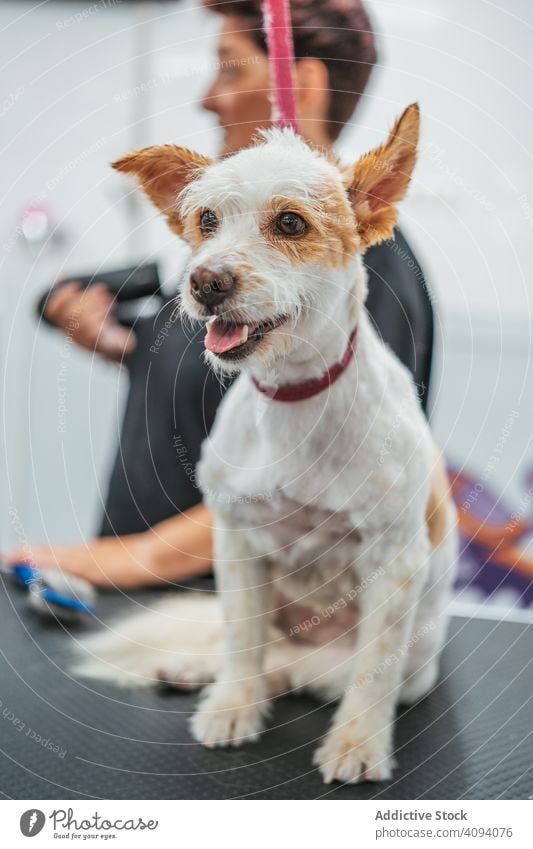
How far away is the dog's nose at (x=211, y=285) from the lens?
1.91 ft

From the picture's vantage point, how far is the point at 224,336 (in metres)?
0.63

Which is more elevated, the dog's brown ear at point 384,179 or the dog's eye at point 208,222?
the dog's brown ear at point 384,179

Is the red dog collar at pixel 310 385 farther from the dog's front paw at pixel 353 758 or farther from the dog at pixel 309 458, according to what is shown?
the dog's front paw at pixel 353 758

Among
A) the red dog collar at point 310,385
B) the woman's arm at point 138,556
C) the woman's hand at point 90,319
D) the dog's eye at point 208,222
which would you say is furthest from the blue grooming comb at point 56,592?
the dog's eye at point 208,222

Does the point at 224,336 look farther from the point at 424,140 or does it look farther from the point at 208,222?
the point at 424,140

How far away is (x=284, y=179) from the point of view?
2.07 ft

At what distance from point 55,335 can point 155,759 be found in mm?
489

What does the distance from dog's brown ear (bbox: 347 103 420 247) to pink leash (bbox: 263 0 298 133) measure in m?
0.10

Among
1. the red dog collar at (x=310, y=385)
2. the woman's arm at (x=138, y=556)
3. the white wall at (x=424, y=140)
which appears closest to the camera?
the red dog collar at (x=310, y=385)

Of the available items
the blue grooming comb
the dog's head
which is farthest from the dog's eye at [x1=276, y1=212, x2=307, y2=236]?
the blue grooming comb

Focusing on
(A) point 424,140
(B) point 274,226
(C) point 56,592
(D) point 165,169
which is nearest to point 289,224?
(B) point 274,226

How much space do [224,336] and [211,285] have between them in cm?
6

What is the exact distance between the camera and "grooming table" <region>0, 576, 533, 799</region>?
0.73m

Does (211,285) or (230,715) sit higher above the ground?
(211,285)
